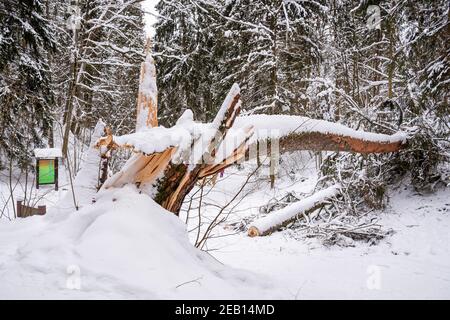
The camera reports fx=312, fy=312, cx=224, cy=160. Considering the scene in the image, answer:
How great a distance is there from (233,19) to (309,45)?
2.70 metres

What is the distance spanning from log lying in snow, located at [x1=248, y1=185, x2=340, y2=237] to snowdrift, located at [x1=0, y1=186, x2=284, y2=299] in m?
3.66

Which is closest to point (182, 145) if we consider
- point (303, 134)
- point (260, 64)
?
point (303, 134)

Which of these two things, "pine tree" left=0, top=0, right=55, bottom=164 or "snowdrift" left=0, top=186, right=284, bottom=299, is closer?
"snowdrift" left=0, top=186, right=284, bottom=299

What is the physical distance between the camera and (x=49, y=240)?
2295 millimetres

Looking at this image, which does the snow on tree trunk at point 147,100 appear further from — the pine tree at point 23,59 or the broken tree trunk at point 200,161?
the pine tree at point 23,59

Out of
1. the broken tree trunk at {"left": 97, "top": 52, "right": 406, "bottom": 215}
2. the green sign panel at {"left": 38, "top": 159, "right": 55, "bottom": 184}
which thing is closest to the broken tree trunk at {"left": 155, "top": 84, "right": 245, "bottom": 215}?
the broken tree trunk at {"left": 97, "top": 52, "right": 406, "bottom": 215}

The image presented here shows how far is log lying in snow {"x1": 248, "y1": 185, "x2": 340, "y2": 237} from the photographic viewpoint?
6404mm

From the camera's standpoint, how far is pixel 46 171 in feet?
37.2

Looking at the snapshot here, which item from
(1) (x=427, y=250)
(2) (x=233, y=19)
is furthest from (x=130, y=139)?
(2) (x=233, y=19)

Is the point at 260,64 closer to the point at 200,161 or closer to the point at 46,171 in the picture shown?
the point at 46,171

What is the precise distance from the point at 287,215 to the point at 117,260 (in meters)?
4.96

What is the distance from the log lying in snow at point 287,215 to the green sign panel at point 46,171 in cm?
837

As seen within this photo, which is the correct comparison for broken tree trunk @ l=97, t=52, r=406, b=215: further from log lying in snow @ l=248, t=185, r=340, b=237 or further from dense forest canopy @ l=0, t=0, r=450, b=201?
log lying in snow @ l=248, t=185, r=340, b=237

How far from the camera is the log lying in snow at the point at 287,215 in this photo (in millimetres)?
6404
